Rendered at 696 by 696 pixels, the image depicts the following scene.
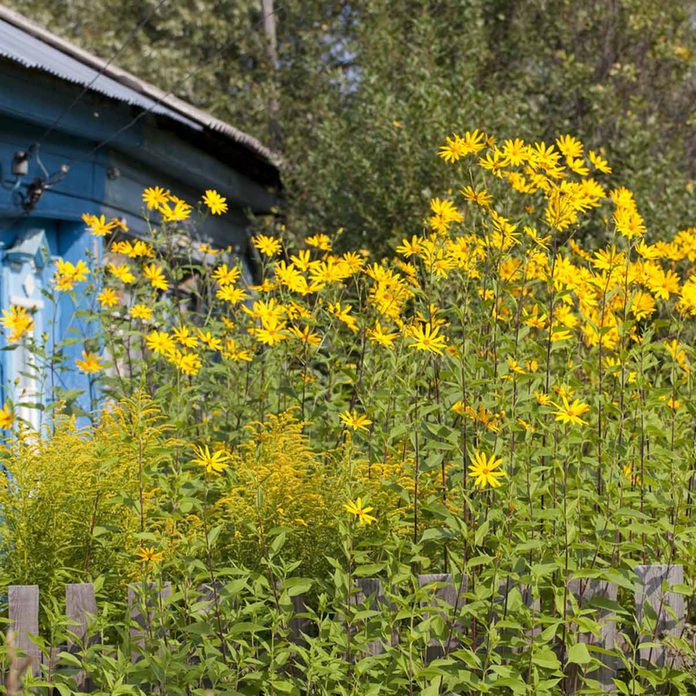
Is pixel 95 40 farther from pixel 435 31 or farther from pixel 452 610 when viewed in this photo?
pixel 452 610

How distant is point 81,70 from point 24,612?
15.2 feet

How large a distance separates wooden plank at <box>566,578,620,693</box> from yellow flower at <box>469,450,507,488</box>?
0.42 metres

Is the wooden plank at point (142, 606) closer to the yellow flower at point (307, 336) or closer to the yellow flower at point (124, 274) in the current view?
the yellow flower at point (307, 336)

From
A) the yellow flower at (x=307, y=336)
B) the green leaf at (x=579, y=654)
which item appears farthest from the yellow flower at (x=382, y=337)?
the green leaf at (x=579, y=654)

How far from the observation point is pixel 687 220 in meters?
10.1

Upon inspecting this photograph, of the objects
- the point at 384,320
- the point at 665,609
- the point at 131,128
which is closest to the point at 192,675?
the point at 665,609

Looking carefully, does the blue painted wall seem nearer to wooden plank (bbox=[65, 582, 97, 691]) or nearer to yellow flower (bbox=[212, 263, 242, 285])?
yellow flower (bbox=[212, 263, 242, 285])

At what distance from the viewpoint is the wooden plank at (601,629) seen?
10.9 ft

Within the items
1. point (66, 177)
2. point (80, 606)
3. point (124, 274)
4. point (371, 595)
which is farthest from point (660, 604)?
point (66, 177)

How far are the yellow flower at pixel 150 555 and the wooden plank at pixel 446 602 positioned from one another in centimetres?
65

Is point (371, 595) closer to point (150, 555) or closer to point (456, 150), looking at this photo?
point (150, 555)

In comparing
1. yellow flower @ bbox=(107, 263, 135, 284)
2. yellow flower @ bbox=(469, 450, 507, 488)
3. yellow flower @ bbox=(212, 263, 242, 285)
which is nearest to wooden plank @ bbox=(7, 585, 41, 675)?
yellow flower @ bbox=(469, 450, 507, 488)

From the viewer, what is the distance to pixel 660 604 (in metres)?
3.35

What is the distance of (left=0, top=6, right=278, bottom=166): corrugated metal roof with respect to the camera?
19.6 ft
